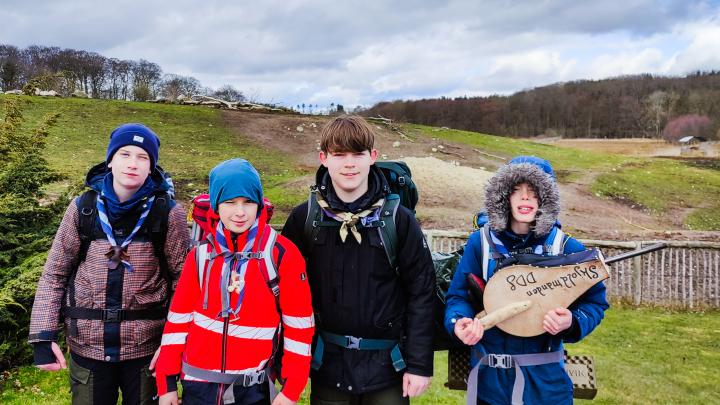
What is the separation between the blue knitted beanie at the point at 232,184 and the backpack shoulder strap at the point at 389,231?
0.60 m

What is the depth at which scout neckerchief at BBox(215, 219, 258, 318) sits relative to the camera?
2.17 metres

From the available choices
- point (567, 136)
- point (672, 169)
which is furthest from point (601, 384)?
point (567, 136)

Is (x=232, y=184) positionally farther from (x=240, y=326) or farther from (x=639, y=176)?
(x=639, y=176)

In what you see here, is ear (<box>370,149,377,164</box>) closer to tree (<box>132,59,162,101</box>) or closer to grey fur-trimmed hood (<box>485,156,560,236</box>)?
grey fur-trimmed hood (<box>485,156,560,236</box>)

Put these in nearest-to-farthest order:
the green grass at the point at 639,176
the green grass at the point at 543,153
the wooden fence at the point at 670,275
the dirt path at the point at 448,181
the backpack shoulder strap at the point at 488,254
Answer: the backpack shoulder strap at the point at 488,254 < the wooden fence at the point at 670,275 < the dirt path at the point at 448,181 < the green grass at the point at 639,176 < the green grass at the point at 543,153

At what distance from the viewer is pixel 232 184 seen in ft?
7.31

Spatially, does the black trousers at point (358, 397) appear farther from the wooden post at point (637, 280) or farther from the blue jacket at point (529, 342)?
the wooden post at point (637, 280)

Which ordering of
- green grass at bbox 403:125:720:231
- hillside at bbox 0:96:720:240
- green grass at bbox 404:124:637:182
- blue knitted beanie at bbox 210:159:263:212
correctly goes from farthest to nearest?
green grass at bbox 404:124:637:182
green grass at bbox 403:125:720:231
hillside at bbox 0:96:720:240
blue knitted beanie at bbox 210:159:263:212

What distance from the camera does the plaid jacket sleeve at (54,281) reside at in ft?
8.05

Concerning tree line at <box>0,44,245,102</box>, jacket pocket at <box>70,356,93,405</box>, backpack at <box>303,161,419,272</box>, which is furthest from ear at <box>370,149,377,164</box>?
tree line at <box>0,44,245,102</box>

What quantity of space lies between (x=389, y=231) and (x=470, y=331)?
577 mm

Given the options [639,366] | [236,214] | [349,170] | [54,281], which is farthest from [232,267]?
[639,366]

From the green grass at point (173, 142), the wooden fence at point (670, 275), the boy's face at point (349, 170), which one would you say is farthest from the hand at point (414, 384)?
the green grass at point (173, 142)

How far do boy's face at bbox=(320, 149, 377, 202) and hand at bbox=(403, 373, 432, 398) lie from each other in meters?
0.90
